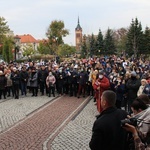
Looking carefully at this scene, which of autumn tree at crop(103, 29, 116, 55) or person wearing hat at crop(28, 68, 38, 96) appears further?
autumn tree at crop(103, 29, 116, 55)

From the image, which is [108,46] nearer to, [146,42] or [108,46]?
[108,46]

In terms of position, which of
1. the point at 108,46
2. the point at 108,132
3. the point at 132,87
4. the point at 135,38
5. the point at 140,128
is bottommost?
the point at 132,87

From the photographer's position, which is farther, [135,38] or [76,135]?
[135,38]

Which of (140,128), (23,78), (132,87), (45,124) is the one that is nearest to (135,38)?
(23,78)

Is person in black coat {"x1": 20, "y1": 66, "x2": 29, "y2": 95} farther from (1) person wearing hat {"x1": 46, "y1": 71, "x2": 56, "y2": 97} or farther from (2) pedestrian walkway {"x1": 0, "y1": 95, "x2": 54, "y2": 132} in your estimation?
(1) person wearing hat {"x1": 46, "y1": 71, "x2": 56, "y2": 97}

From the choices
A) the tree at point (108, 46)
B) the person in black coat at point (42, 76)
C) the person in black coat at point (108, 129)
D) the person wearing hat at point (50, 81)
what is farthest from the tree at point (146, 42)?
the person in black coat at point (108, 129)

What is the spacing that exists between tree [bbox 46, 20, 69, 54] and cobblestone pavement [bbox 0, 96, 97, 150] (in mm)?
62138

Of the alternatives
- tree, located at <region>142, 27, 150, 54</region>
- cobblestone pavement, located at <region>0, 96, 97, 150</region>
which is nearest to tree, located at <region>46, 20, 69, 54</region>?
tree, located at <region>142, 27, 150, 54</region>

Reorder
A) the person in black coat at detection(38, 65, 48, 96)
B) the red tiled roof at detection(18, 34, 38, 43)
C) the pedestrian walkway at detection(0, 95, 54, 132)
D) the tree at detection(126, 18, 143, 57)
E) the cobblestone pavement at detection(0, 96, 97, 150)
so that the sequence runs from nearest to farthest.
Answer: the cobblestone pavement at detection(0, 96, 97, 150)
the pedestrian walkway at detection(0, 95, 54, 132)
the person in black coat at detection(38, 65, 48, 96)
the tree at detection(126, 18, 143, 57)
the red tiled roof at detection(18, 34, 38, 43)

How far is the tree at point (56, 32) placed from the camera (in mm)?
78812

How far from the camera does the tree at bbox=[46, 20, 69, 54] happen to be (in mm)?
78812

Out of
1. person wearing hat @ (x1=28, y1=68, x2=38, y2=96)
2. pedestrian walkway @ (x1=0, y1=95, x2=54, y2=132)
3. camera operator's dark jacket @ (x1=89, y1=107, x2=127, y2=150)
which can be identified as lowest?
pedestrian walkway @ (x1=0, y1=95, x2=54, y2=132)

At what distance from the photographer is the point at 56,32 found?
7906cm

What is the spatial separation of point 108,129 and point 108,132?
0.05 meters
